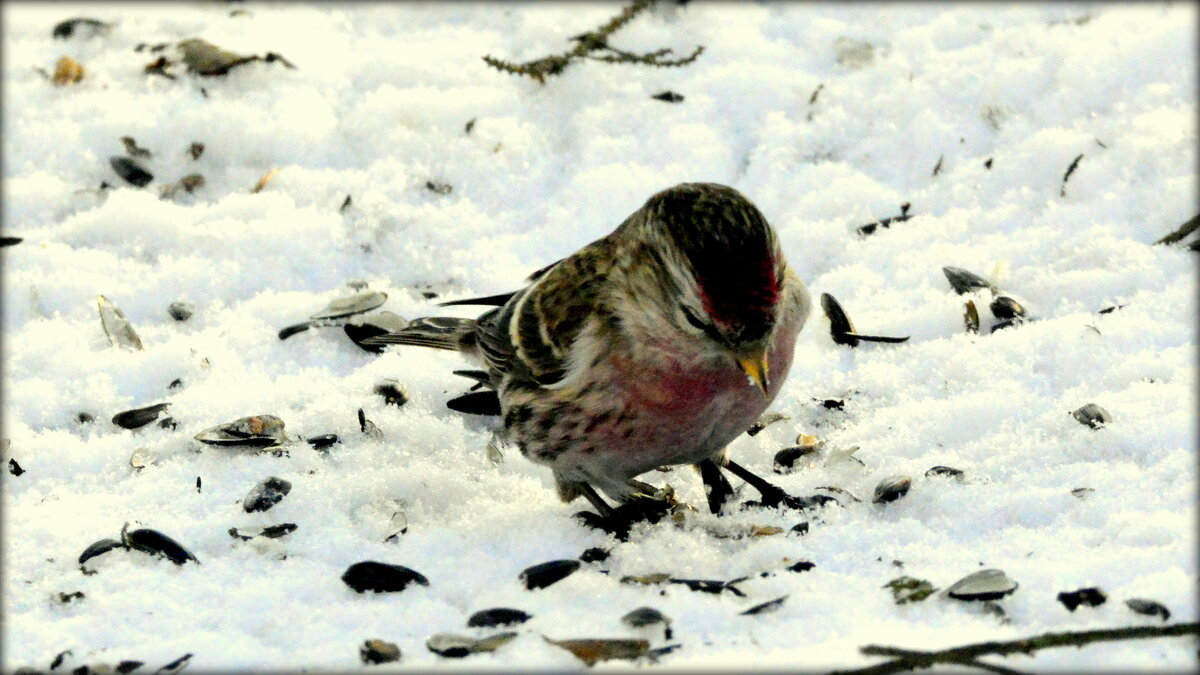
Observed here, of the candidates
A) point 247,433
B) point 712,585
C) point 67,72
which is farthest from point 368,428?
point 67,72

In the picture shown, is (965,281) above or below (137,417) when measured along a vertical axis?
above

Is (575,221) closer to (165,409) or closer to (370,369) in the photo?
(370,369)

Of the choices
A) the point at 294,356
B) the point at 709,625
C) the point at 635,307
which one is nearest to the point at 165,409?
the point at 294,356

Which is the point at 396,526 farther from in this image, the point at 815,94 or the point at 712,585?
the point at 815,94

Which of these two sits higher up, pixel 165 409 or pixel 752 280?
pixel 752 280

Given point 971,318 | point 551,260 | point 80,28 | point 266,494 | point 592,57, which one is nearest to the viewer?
point 266,494

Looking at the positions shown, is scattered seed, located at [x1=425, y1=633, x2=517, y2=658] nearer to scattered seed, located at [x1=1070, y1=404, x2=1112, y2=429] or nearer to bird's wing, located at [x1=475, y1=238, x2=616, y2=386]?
bird's wing, located at [x1=475, y1=238, x2=616, y2=386]

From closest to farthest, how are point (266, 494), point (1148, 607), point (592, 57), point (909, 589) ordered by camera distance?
point (1148, 607) < point (909, 589) < point (266, 494) < point (592, 57)
